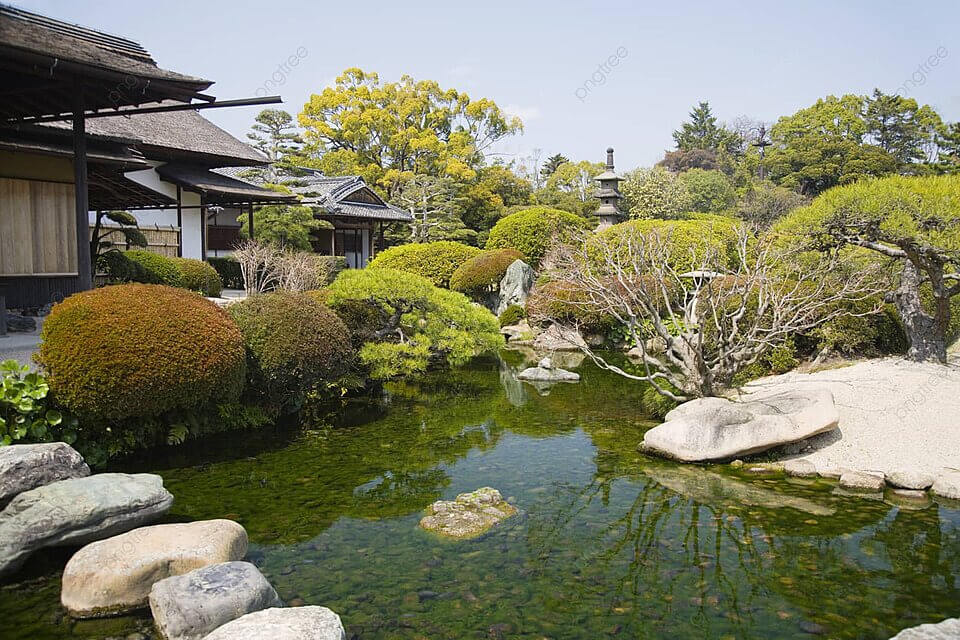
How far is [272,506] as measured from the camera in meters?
6.41

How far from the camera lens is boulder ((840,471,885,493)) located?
272 inches

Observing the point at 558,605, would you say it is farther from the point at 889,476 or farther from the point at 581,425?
the point at 581,425

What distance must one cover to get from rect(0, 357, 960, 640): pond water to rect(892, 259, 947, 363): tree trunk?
14.4ft

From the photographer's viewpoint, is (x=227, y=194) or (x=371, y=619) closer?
(x=371, y=619)

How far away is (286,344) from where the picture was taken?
8750 millimetres

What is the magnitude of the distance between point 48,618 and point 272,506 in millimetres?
2130

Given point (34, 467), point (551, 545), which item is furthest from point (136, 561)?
point (551, 545)

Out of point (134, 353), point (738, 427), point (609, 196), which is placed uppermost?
point (609, 196)

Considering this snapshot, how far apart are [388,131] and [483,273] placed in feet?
64.6

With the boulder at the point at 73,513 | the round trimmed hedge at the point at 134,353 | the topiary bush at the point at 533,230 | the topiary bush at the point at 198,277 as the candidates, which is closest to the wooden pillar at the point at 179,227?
the topiary bush at the point at 198,277

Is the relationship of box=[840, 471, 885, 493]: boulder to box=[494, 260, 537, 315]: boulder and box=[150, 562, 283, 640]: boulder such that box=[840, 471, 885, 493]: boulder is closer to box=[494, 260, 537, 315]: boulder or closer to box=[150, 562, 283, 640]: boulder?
box=[150, 562, 283, 640]: boulder

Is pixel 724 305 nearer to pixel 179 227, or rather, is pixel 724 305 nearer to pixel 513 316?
pixel 513 316

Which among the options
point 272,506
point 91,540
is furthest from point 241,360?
point 91,540

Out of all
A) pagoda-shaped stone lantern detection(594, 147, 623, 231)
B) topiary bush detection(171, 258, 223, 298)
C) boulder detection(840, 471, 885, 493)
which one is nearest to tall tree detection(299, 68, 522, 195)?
pagoda-shaped stone lantern detection(594, 147, 623, 231)
